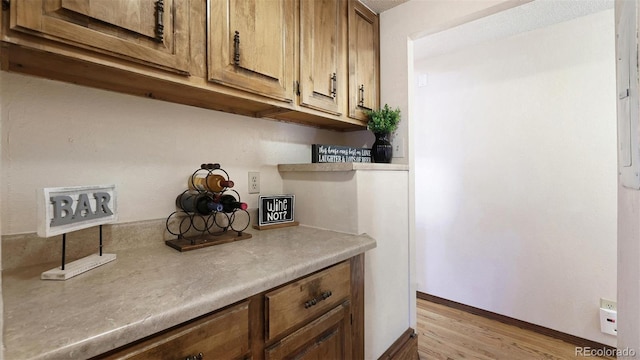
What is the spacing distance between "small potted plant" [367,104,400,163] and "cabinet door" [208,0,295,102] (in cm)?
66

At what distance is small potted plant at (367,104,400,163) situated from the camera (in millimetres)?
1709

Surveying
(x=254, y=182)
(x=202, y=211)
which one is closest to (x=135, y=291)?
(x=202, y=211)

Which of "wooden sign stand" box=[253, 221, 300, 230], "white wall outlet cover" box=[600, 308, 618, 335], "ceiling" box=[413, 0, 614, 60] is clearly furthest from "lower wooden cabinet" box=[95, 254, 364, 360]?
→ "ceiling" box=[413, 0, 614, 60]

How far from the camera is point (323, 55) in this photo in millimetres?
1444

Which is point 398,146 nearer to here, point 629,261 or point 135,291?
point 629,261

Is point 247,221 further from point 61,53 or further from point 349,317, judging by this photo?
point 61,53

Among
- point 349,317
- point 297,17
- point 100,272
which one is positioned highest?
point 297,17

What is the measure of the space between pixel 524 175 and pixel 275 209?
1995mm

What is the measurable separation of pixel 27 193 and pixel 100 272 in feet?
1.25

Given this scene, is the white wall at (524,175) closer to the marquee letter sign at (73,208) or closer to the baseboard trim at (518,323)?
the baseboard trim at (518,323)

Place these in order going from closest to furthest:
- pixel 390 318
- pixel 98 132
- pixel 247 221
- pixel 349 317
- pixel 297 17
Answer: pixel 98 132 → pixel 349 317 → pixel 297 17 → pixel 247 221 → pixel 390 318

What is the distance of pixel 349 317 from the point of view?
1.10m

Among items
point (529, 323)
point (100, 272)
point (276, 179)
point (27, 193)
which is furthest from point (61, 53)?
point (529, 323)

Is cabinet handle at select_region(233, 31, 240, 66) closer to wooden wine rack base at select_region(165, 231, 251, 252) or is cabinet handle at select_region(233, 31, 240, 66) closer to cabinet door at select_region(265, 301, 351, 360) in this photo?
wooden wine rack base at select_region(165, 231, 251, 252)
